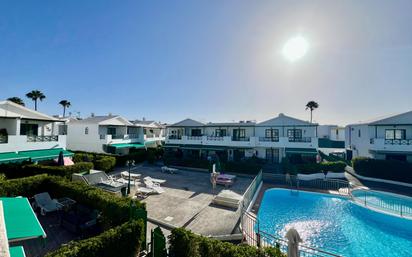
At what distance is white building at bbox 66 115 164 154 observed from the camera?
3881cm

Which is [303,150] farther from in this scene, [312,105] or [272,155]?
[312,105]

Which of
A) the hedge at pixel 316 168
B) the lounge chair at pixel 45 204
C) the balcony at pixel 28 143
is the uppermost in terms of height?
the balcony at pixel 28 143

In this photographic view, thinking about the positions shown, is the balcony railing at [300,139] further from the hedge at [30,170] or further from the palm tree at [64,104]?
the palm tree at [64,104]

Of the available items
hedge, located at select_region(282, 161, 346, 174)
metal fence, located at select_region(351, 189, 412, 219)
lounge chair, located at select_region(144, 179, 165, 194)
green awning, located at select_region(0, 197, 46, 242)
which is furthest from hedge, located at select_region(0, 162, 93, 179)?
metal fence, located at select_region(351, 189, 412, 219)

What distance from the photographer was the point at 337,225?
54.9ft

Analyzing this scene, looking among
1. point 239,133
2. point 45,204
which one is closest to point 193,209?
point 45,204

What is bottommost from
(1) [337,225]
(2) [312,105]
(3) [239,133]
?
(1) [337,225]

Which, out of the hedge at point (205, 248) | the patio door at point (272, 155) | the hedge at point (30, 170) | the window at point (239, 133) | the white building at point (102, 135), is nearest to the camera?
the hedge at point (205, 248)

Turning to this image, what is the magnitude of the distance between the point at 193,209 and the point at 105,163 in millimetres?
19634

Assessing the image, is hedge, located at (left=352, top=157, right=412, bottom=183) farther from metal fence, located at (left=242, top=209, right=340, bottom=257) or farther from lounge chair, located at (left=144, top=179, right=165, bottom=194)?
lounge chair, located at (left=144, top=179, right=165, bottom=194)

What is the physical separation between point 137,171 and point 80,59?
18.2 m

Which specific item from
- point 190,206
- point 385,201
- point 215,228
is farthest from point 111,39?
point 385,201

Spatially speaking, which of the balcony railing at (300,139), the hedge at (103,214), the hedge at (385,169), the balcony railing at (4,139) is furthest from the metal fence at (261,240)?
the balcony railing at (4,139)

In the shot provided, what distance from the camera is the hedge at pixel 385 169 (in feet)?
88.0
